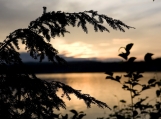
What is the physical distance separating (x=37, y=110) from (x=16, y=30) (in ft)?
2.29

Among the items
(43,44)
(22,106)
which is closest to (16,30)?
(43,44)

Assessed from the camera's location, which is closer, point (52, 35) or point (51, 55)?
point (51, 55)

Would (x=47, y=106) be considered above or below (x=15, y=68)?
below

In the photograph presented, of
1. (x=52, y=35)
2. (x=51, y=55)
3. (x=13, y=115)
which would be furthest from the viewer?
(x=52, y=35)

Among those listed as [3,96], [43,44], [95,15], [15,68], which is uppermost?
[95,15]

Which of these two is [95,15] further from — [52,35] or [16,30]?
[16,30]

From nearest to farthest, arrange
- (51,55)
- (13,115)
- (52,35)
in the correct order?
(13,115), (51,55), (52,35)

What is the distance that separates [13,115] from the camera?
216 cm

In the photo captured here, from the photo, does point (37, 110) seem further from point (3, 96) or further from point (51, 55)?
point (51, 55)

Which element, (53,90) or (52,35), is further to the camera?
(52,35)

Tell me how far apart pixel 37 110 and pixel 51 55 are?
465 millimetres

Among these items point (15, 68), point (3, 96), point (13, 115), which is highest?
point (15, 68)

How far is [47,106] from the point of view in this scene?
7.34 ft

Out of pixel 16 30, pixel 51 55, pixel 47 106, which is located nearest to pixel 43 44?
pixel 51 55
